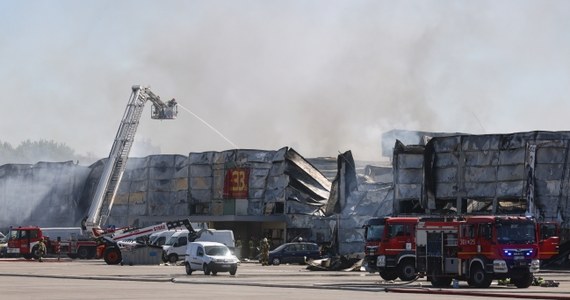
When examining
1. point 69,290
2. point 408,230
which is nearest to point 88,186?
point 408,230

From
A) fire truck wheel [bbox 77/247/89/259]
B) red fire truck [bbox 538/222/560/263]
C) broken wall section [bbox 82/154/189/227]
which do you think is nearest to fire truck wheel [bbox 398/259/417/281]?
red fire truck [bbox 538/222/560/263]

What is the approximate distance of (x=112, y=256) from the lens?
72.5m

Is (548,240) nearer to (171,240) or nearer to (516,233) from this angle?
(516,233)

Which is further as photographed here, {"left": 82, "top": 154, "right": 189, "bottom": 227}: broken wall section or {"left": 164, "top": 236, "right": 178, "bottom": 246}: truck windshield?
{"left": 82, "top": 154, "right": 189, "bottom": 227}: broken wall section

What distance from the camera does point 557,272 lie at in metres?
58.8

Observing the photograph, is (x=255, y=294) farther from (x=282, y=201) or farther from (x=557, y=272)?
(x=282, y=201)

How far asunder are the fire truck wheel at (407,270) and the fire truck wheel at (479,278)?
4.70 m

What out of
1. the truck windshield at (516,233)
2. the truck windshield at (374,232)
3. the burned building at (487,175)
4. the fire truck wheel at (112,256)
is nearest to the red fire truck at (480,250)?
the truck windshield at (516,233)

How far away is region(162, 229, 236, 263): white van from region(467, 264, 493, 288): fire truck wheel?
33435mm

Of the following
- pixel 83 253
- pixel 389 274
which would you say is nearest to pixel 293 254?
pixel 83 253

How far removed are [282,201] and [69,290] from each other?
5310 centimetres

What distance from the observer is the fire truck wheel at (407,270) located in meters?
46.3

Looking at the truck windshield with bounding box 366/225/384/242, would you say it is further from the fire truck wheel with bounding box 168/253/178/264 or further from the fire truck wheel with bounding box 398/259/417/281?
the fire truck wheel with bounding box 168/253/178/264

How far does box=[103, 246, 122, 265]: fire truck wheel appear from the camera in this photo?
7231cm
